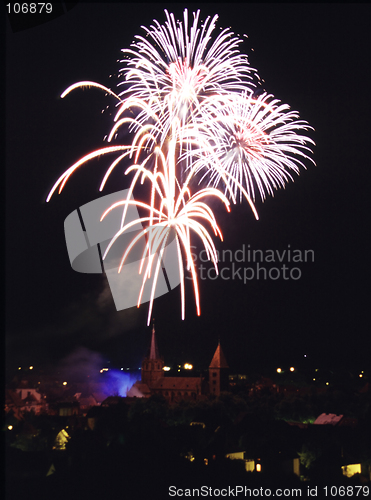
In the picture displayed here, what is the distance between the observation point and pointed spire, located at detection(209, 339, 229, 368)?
14.5 meters

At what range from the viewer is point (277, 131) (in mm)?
8250

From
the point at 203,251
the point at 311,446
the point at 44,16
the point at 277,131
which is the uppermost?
the point at 44,16

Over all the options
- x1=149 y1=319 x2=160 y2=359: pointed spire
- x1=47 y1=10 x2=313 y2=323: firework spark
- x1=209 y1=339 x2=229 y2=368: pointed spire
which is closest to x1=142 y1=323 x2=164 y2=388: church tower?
x1=149 y1=319 x2=160 y2=359: pointed spire

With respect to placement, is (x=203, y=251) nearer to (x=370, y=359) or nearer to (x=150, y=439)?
(x=150, y=439)

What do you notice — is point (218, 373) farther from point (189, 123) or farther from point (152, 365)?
point (189, 123)

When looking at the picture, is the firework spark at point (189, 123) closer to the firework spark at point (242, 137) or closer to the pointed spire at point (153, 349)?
the firework spark at point (242, 137)

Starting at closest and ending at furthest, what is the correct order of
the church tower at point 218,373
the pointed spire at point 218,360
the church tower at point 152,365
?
1. the church tower at point 152,365
2. the pointed spire at point 218,360
3. the church tower at point 218,373

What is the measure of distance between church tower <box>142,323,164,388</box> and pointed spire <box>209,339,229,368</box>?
175 cm

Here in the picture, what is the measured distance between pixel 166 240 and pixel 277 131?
2995 mm

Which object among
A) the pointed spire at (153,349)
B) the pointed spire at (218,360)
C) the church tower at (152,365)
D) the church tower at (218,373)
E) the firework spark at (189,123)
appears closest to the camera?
the firework spark at (189,123)

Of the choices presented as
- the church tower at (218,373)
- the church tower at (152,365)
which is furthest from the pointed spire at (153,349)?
the church tower at (218,373)

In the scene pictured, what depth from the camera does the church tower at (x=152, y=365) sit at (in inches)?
539

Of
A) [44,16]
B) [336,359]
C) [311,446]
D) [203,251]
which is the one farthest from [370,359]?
[44,16]

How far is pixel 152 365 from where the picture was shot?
1602 centimetres
